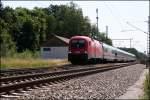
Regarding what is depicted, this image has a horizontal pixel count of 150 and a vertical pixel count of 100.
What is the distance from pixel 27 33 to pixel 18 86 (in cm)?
7872

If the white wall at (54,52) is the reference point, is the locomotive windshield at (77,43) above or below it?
above

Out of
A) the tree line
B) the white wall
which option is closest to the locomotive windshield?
the tree line

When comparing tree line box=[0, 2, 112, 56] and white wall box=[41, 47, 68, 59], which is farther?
tree line box=[0, 2, 112, 56]

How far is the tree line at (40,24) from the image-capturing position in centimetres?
8229

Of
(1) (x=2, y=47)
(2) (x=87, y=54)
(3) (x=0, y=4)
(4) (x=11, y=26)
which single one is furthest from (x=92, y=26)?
(1) (x=2, y=47)

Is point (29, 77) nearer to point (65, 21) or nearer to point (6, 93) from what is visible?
point (6, 93)

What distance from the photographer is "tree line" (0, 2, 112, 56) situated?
82.3 metres

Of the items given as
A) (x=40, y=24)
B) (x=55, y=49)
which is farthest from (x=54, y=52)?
(x=40, y=24)

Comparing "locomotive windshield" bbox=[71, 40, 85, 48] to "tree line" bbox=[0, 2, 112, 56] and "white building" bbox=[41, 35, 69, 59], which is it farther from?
"white building" bbox=[41, 35, 69, 59]

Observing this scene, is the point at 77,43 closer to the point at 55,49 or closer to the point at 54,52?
the point at 55,49

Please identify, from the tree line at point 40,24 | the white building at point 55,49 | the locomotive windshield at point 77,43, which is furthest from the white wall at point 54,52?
the locomotive windshield at point 77,43

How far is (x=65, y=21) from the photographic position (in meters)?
121

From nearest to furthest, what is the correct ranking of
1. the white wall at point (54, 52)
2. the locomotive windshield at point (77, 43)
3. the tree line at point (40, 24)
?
the locomotive windshield at point (77, 43) → the white wall at point (54, 52) → the tree line at point (40, 24)

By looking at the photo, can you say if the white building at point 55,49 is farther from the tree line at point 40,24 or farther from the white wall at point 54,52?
the tree line at point 40,24
